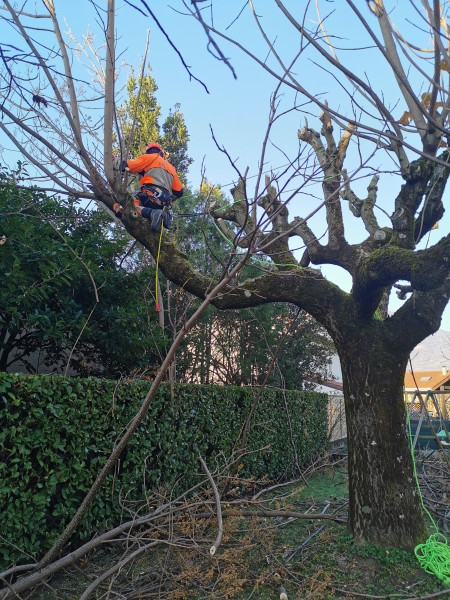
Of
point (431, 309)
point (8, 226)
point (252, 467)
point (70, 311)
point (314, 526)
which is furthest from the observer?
point (252, 467)

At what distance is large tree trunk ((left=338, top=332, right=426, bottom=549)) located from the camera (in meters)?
4.74

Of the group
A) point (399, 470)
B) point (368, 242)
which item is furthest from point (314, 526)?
point (368, 242)

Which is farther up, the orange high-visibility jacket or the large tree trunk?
the orange high-visibility jacket

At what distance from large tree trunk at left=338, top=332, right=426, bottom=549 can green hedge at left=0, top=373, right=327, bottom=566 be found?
1487 millimetres

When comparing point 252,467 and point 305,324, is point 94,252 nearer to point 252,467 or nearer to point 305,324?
point 252,467

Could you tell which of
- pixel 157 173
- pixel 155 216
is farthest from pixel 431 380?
pixel 155 216

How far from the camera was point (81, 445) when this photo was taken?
4.49 meters

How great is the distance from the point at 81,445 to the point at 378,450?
295 centimetres

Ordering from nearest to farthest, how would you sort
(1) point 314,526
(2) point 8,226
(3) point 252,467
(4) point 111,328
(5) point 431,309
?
(5) point 431,309 < (1) point 314,526 < (2) point 8,226 < (4) point 111,328 < (3) point 252,467

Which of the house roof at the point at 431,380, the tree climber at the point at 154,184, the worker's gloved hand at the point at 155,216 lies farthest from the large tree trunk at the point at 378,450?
the house roof at the point at 431,380

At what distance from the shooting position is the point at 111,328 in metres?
7.12

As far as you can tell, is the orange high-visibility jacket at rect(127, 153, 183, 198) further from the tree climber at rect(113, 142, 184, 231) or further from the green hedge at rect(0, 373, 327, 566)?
the green hedge at rect(0, 373, 327, 566)

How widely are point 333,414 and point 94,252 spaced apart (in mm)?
9361

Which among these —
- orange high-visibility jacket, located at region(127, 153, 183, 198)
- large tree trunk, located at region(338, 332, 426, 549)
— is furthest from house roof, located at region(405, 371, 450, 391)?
orange high-visibility jacket, located at region(127, 153, 183, 198)
